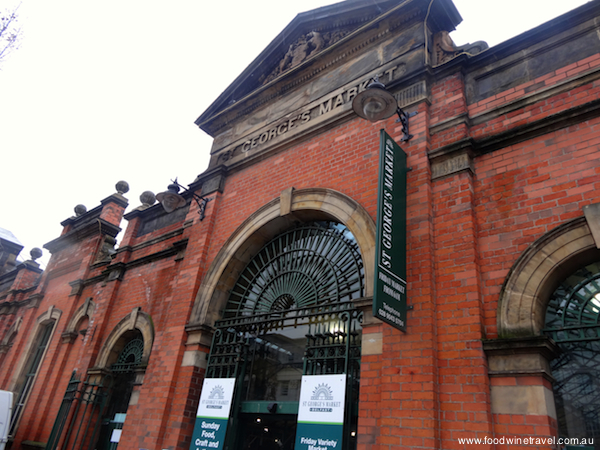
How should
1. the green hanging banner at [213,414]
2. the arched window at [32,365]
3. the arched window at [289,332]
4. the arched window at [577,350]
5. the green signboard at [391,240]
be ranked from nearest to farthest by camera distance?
the arched window at [577,350], the green signboard at [391,240], the arched window at [289,332], the green hanging banner at [213,414], the arched window at [32,365]

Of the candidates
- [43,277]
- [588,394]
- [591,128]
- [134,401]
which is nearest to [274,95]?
[591,128]

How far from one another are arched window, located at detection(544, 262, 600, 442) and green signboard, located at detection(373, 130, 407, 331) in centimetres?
154

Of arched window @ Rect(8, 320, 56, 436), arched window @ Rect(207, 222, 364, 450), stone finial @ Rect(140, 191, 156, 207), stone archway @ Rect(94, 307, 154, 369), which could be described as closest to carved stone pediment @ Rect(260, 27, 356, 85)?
arched window @ Rect(207, 222, 364, 450)

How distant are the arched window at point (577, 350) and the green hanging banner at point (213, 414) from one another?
172 inches

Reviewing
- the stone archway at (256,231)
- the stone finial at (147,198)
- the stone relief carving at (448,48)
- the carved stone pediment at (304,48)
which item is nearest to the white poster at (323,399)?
the stone archway at (256,231)

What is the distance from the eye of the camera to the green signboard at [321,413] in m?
5.12

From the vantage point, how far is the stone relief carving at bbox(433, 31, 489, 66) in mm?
6432

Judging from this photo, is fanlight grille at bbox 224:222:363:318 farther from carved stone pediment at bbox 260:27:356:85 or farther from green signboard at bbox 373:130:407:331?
carved stone pediment at bbox 260:27:356:85

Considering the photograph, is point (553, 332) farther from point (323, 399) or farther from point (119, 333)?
point (119, 333)

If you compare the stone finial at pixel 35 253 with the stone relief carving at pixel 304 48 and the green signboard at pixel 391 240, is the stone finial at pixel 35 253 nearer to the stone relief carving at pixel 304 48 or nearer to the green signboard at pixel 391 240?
the stone relief carving at pixel 304 48

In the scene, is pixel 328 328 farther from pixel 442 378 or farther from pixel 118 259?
pixel 118 259

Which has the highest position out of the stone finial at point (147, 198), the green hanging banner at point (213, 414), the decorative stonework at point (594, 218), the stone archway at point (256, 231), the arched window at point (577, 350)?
the stone finial at point (147, 198)

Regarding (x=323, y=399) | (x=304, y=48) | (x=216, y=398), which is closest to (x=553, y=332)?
(x=323, y=399)

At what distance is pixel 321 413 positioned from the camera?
532cm
